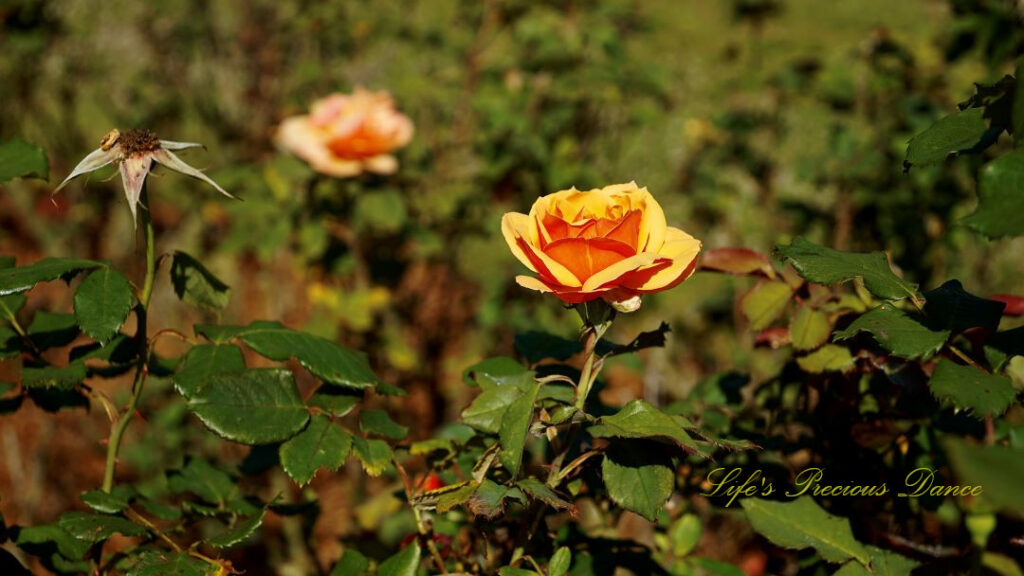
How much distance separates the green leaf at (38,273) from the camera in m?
0.65

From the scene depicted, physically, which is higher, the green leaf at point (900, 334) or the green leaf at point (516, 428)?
the green leaf at point (900, 334)

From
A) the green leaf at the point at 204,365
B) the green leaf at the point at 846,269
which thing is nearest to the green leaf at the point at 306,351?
the green leaf at the point at 204,365

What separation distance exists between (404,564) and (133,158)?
0.44m

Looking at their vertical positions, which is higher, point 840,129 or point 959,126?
point 959,126

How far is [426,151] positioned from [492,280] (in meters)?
0.49

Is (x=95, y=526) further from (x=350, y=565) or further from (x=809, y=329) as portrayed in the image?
(x=809, y=329)

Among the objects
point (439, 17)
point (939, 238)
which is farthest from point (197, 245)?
point (939, 238)

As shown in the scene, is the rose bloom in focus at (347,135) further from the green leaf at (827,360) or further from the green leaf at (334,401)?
the green leaf at (827,360)

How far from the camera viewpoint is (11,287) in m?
0.64

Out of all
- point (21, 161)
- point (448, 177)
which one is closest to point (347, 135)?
point (448, 177)

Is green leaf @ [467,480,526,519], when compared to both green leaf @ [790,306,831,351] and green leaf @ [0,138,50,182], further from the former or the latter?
green leaf @ [0,138,50,182]

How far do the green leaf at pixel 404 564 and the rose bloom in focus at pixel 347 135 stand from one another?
47.1 inches

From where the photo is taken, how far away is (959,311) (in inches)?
26.1

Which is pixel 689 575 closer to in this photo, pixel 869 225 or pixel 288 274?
pixel 869 225
